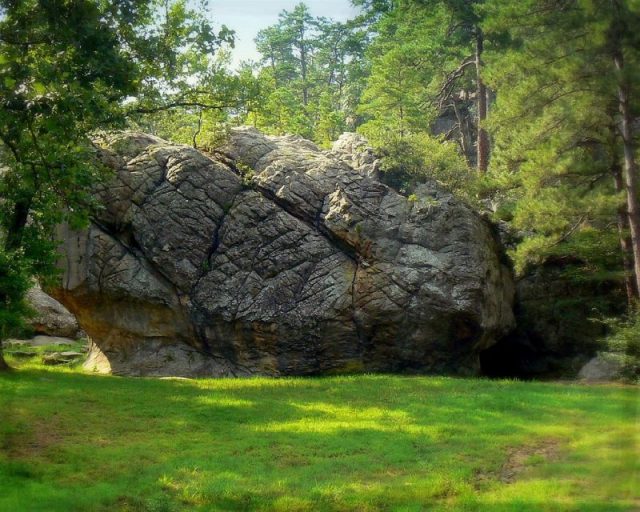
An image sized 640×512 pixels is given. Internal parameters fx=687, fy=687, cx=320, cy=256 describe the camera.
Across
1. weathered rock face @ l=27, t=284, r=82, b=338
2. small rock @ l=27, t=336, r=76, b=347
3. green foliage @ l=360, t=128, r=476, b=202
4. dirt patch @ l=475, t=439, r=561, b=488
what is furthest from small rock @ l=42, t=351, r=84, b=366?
dirt patch @ l=475, t=439, r=561, b=488

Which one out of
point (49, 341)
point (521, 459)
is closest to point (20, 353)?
point (49, 341)

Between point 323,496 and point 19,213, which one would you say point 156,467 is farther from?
point 19,213

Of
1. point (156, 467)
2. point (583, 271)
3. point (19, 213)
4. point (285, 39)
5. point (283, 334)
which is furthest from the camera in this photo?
point (285, 39)

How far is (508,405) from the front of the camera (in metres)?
17.0

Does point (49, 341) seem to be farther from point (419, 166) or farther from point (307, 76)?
point (307, 76)

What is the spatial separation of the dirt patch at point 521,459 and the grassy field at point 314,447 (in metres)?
0.04

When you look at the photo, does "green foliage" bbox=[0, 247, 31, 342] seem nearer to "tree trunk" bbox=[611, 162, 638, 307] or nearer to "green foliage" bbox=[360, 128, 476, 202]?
"green foliage" bbox=[360, 128, 476, 202]

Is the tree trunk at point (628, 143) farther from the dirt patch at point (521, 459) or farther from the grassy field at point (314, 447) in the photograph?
the dirt patch at point (521, 459)

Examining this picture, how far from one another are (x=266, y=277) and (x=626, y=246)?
39.7 ft

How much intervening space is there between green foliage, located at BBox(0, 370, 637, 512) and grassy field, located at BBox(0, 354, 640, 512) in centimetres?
4

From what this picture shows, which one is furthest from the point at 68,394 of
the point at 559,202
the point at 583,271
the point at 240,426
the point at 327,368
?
the point at 583,271

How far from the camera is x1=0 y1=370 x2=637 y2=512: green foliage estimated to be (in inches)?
412

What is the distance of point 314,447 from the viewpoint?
526 inches

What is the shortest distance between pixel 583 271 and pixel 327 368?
394 inches
